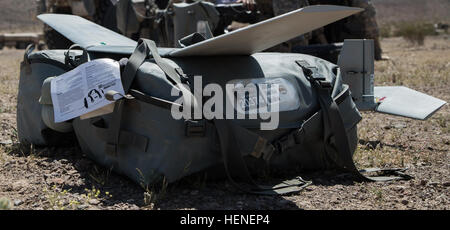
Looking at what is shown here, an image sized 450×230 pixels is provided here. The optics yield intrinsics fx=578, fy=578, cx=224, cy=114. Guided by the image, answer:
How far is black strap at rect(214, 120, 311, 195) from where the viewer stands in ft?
8.77

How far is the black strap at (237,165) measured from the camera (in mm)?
2674

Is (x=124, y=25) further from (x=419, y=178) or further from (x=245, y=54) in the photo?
(x=419, y=178)

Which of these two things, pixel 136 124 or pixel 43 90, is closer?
pixel 136 124

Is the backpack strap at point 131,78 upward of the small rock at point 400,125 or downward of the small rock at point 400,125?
upward

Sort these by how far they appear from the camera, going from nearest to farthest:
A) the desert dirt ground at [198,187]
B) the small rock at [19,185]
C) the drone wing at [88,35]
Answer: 1. the desert dirt ground at [198,187]
2. the small rock at [19,185]
3. the drone wing at [88,35]

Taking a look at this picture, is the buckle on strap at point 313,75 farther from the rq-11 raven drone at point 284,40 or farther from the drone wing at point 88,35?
the drone wing at point 88,35

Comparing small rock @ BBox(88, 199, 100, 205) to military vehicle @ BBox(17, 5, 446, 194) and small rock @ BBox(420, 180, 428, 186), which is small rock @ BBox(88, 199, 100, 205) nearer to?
military vehicle @ BBox(17, 5, 446, 194)

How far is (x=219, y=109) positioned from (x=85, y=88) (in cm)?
65

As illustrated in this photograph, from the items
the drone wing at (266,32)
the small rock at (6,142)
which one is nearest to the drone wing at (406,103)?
the drone wing at (266,32)

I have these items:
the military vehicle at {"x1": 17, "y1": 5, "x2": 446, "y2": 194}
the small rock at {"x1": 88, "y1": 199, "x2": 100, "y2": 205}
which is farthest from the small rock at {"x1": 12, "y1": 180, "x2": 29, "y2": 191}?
the small rock at {"x1": 88, "y1": 199, "x2": 100, "y2": 205}
